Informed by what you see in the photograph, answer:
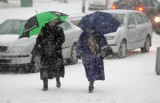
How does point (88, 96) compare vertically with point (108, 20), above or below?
below

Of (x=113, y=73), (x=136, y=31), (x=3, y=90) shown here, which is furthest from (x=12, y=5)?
(x=3, y=90)

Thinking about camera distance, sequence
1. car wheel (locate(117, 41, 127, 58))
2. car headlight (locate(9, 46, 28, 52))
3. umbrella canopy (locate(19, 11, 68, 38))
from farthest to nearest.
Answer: car wheel (locate(117, 41, 127, 58)), car headlight (locate(9, 46, 28, 52)), umbrella canopy (locate(19, 11, 68, 38))

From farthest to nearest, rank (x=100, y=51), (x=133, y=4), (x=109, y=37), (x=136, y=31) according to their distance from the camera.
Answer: (x=133, y=4) → (x=136, y=31) → (x=109, y=37) → (x=100, y=51)

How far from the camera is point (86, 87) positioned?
12.9 m

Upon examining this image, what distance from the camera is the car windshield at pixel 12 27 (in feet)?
53.9

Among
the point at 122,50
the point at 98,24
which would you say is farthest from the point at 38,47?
the point at 122,50

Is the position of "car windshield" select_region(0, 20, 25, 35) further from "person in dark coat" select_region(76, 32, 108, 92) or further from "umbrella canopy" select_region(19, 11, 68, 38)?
"person in dark coat" select_region(76, 32, 108, 92)

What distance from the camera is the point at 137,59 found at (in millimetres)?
19812

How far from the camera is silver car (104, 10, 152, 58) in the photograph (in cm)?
1952

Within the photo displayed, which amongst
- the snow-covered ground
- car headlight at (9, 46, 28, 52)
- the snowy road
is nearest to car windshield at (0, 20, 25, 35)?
car headlight at (9, 46, 28, 52)

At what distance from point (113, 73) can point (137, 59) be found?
4151 mm

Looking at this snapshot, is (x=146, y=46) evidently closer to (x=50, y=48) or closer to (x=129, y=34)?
(x=129, y=34)

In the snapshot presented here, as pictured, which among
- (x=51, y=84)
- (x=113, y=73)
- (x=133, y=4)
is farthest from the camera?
(x=133, y=4)

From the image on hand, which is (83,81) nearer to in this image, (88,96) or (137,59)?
(88,96)
